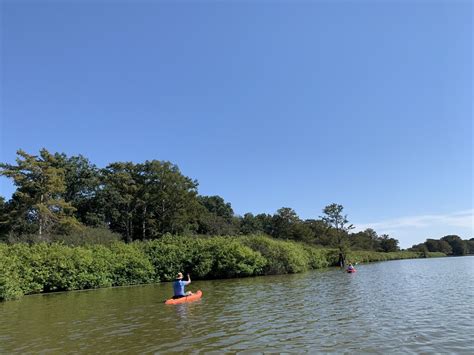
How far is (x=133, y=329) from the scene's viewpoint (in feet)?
49.0

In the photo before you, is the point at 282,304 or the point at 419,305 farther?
the point at 282,304

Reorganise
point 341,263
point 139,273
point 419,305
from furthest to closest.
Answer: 1. point 341,263
2. point 139,273
3. point 419,305

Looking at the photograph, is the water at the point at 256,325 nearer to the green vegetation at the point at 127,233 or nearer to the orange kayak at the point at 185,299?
the orange kayak at the point at 185,299

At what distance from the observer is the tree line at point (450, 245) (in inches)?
6230

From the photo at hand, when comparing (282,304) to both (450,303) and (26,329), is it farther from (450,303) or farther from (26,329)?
(26,329)

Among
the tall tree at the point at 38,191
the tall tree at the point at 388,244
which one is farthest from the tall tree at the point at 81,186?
the tall tree at the point at 388,244

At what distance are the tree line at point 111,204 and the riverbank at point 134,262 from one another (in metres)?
14.2

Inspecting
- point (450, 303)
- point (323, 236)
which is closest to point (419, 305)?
point (450, 303)

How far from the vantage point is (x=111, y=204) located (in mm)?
77375

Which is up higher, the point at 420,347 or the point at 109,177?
the point at 109,177

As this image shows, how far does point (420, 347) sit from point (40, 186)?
2247 inches

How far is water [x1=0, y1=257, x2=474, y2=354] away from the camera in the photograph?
38.1 feet

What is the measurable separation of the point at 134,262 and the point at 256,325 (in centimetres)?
2699

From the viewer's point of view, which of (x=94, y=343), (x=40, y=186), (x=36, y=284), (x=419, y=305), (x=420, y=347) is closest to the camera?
(x=420, y=347)
